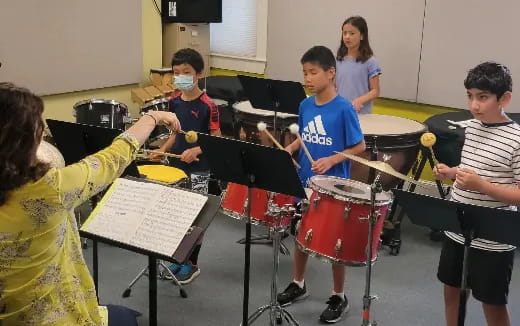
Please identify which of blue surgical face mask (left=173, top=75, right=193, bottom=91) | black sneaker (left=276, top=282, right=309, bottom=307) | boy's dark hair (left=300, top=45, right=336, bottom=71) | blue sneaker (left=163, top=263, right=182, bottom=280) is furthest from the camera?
blue sneaker (left=163, top=263, right=182, bottom=280)

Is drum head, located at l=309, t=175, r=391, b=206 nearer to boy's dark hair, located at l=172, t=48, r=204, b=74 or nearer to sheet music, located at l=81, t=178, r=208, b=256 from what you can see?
sheet music, located at l=81, t=178, r=208, b=256

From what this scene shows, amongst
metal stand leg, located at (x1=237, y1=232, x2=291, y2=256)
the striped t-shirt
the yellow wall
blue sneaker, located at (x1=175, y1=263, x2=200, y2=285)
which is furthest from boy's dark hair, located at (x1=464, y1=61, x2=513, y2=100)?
the yellow wall

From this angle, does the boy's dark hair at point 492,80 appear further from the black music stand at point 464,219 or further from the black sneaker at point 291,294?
the black sneaker at point 291,294

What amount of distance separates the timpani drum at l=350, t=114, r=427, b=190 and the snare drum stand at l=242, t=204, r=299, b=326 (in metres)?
1.02

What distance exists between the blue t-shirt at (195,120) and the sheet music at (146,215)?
125 cm

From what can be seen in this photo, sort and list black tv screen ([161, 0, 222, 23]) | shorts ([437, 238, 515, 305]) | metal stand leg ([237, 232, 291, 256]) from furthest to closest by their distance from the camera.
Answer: black tv screen ([161, 0, 222, 23]) → metal stand leg ([237, 232, 291, 256]) → shorts ([437, 238, 515, 305])

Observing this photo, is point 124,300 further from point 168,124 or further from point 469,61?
point 469,61

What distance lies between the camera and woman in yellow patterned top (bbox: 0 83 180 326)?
158 cm

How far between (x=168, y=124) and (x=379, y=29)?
3.38m

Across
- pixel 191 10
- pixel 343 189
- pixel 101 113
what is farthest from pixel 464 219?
pixel 191 10

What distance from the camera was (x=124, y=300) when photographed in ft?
11.3

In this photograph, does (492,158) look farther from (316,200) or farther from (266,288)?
(266,288)

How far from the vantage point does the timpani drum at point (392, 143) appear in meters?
3.89

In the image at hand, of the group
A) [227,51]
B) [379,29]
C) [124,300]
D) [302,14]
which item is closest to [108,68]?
[227,51]
